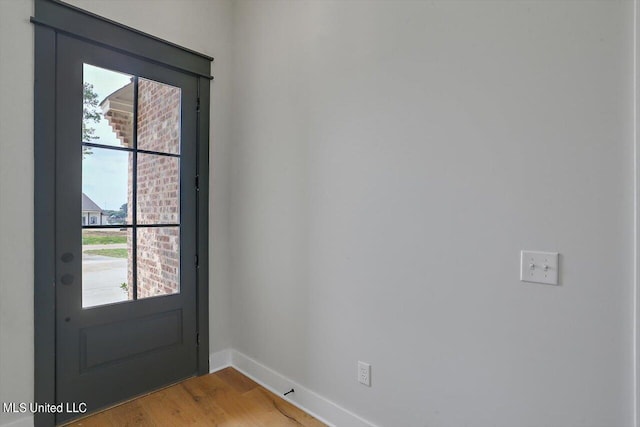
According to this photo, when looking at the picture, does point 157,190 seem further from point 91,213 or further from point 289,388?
point 289,388

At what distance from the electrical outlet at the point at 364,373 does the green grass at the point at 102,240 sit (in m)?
1.65

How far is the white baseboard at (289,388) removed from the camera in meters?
1.81

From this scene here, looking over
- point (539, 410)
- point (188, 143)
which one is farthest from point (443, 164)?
point (188, 143)

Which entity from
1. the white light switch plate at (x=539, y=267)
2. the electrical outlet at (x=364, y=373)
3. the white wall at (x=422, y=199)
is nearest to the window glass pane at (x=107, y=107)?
the white wall at (x=422, y=199)

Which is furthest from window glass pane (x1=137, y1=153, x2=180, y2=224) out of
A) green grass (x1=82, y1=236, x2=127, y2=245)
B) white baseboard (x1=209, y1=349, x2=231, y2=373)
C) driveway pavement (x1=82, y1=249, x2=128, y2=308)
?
white baseboard (x1=209, y1=349, x2=231, y2=373)

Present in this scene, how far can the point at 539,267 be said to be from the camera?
1.19 m

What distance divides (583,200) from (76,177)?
8.05 feet

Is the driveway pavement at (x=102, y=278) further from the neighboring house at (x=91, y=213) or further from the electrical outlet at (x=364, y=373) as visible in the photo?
the electrical outlet at (x=364, y=373)

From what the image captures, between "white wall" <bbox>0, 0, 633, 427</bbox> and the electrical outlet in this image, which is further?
the electrical outlet

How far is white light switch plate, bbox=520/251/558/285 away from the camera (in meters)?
1.16

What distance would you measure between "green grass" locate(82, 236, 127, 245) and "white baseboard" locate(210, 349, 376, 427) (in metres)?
1.12

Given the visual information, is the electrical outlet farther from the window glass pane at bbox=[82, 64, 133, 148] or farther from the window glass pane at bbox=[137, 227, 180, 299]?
the window glass pane at bbox=[82, 64, 133, 148]

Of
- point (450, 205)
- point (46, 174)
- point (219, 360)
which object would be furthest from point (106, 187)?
point (450, 205)

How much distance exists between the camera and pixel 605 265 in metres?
1.07
